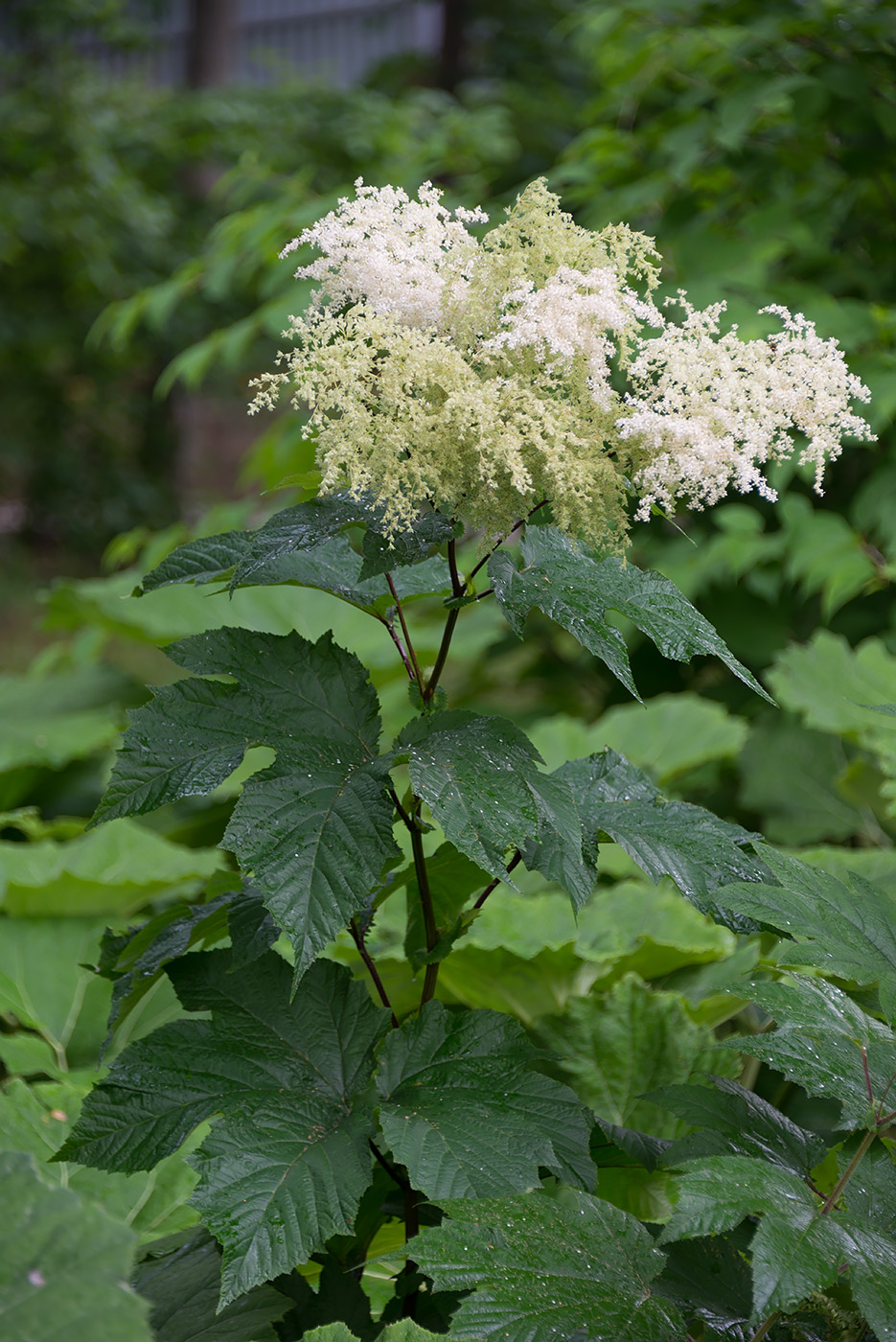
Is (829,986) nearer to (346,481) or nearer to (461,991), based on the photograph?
(346,481)

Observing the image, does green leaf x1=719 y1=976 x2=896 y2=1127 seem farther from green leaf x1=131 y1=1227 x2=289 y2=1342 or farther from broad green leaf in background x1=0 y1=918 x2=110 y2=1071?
broad green leaf in background x1=0 y1=918 x2=110 y2=1071

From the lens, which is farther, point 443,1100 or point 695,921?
point 695,921

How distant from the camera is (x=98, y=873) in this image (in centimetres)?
202

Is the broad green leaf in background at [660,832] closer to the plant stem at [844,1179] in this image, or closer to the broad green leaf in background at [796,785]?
the plant stem at [844,1179]

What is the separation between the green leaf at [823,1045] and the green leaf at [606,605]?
22 centimetres

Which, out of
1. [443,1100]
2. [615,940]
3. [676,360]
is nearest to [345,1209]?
[443,1100]

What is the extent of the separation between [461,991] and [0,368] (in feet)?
23.1

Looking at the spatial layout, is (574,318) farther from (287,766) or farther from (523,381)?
(287,766)

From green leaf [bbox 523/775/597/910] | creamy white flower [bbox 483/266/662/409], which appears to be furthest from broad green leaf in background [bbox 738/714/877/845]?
creamy white flower [bbox 483/266/662/409]

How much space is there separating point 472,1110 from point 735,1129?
0.67 ft

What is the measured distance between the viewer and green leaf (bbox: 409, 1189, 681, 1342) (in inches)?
28.2

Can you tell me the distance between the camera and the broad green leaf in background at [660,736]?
7.87 ft

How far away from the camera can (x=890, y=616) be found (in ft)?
9.04

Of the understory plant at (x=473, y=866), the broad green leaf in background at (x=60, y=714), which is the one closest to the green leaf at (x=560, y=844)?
the understory plant at (x=473, y=866)
